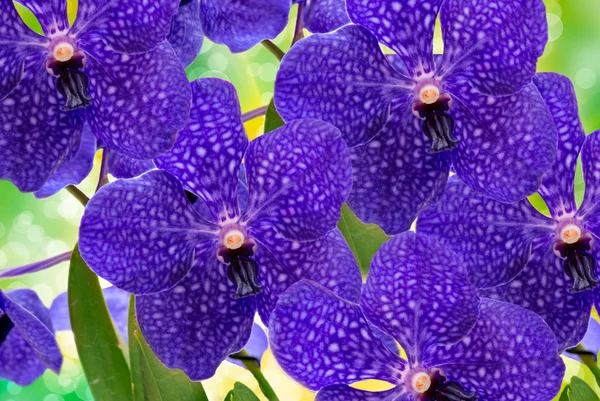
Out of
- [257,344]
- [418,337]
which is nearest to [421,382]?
[418,337]

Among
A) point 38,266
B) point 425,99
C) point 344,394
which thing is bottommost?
point 344,394

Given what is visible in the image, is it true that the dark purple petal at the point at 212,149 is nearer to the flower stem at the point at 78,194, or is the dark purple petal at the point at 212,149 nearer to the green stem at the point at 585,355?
the flower stem at the point at 78,194

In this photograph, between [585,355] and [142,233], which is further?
[585,355]

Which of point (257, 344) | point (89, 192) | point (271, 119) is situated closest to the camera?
point (271, 119)

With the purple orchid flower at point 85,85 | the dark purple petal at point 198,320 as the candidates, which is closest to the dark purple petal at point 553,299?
the dark purple petal at point 198,320

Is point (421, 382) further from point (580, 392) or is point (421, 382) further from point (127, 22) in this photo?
point (127, 22)

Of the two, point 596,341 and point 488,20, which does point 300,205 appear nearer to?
point 488,20

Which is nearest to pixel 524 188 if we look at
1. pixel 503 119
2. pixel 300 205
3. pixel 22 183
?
Result: pixel 503 119
